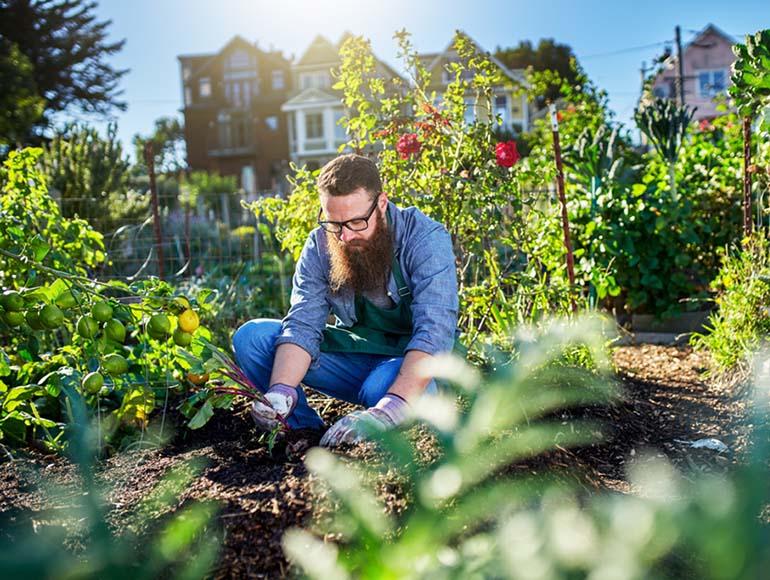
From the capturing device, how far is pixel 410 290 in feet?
8.44

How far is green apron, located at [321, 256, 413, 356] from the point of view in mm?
2648

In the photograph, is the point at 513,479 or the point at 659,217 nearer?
the point at 513,479

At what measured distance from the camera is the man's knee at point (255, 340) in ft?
8.61

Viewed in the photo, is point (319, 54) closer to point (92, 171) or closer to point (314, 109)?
point (314, 109)

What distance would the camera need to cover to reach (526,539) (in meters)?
0.42

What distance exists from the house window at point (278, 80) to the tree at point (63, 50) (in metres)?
12.4

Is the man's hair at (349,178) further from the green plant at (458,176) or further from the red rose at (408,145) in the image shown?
the red rose at (408,145)

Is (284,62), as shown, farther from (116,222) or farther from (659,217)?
(659,217)

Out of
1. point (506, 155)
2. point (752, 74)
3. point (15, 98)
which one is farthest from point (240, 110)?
point (752, 74)

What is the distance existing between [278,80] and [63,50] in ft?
47.1

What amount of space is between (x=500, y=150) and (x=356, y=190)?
1179mm

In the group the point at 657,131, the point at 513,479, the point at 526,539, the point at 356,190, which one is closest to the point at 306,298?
the point at 356,190

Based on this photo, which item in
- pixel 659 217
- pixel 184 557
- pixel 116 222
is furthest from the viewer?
pixel 116 222

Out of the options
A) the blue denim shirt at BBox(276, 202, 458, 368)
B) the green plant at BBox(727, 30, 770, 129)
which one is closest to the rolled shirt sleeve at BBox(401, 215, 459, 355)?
the blue denim shirt at BBox(276, 202, 458, 368)
